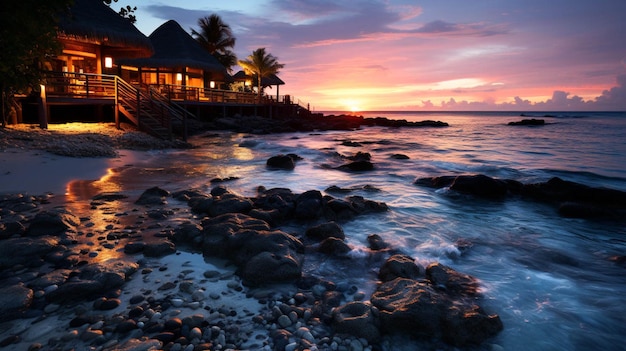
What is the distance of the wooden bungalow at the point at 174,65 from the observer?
25.3 metres

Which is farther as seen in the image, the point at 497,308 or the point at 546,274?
the point at 546,274

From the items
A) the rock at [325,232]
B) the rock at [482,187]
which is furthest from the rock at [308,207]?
the rock at [482,187]

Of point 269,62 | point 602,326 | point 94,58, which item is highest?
point 269,62

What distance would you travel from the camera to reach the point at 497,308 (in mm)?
3850

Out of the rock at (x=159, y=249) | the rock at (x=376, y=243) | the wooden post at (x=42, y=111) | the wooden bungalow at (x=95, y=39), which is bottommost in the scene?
the rock at (x=376, y=243)

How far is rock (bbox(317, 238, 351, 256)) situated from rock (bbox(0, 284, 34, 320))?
10.2 ft

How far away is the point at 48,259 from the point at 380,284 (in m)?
3.61

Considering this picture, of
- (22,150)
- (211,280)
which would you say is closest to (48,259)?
(211,280)

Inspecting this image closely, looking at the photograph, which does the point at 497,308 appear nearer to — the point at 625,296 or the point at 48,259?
the point at 625,296

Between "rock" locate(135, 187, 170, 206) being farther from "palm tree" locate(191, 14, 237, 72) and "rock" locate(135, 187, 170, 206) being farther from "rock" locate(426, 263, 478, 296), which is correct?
"palm tree" locate(191, 14, 237, 72)

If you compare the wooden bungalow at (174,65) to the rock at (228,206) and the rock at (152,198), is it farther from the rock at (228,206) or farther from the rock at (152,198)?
the rock at (228,206)

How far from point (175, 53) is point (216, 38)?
12.2 metres

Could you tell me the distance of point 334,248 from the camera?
485 centimetres

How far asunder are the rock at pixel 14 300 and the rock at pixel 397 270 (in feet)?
11.1
